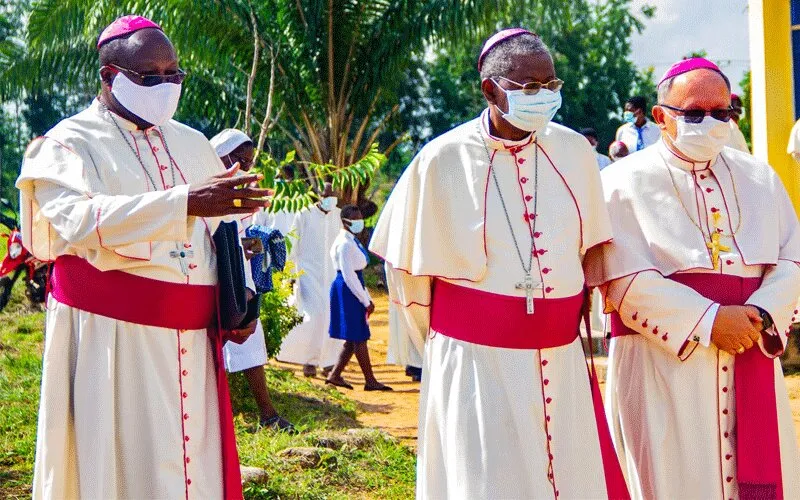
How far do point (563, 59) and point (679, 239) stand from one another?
96.6 ft

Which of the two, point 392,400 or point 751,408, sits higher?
point 751,408

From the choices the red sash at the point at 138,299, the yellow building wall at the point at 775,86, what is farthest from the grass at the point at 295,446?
the yellow building wall at the point at 775,86

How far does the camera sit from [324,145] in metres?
21.2

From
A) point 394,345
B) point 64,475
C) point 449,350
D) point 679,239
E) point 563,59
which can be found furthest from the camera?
point 563,59

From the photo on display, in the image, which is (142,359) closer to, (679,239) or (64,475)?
(64,475)

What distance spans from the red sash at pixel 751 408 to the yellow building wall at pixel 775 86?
6.46 m

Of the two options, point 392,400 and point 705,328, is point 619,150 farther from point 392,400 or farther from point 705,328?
point 705,328

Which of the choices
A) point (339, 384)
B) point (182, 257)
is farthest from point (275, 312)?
point (182, 257)

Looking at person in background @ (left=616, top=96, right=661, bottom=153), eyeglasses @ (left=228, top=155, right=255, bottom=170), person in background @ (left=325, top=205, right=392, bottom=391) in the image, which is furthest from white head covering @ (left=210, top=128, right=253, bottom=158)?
person in background @ (left=616, top=96, right=661, bottom=153)

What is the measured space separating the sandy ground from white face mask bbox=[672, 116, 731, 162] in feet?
10.1

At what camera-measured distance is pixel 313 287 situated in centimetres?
1254

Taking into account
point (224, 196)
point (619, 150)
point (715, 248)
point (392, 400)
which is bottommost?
point (392, 400)

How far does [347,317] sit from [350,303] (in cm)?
14

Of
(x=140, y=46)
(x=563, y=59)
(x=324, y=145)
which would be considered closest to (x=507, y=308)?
(x=140, y=46)
